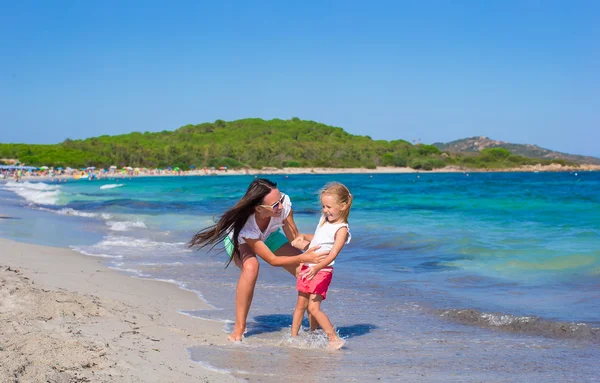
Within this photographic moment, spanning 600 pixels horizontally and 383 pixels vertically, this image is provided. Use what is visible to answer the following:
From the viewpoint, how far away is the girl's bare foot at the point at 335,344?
452cm

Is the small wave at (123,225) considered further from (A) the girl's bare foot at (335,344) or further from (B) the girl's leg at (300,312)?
(A) the girl's bare foot at (335,344)

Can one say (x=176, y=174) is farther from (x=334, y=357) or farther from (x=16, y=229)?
(x=334, y=357)

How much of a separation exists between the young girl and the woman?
8 cm

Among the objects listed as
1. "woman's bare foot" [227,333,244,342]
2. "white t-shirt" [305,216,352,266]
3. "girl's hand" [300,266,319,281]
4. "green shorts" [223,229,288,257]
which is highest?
"white t-shirt" [305,216,352,266]

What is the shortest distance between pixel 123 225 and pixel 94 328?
430 inches

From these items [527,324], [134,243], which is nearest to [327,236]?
[527,324]

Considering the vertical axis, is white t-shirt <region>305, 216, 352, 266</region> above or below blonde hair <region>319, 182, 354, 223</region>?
below

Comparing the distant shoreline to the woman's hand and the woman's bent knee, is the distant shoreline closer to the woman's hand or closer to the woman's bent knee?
the woman's bent knee

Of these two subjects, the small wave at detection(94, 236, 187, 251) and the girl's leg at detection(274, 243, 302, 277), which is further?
the small wave at detection(94, 236, 187, 251)

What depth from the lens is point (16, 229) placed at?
1291 cm

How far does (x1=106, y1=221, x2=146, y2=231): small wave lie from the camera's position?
562 inches

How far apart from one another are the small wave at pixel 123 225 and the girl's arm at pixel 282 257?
32.5ft

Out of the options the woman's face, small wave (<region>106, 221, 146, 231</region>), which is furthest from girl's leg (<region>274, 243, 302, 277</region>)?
small wave (<region>106, 221, 146, 231</region>)

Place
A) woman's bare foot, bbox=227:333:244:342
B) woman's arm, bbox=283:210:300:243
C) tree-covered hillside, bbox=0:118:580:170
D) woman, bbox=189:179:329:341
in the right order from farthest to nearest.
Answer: tree-covered hillside, bbox=0:118:580:170
woman's arm, bbox=283:210:300:243
woman, bbox=189:179:329:341
woman's bare foot, bbox=227:333:244:342
